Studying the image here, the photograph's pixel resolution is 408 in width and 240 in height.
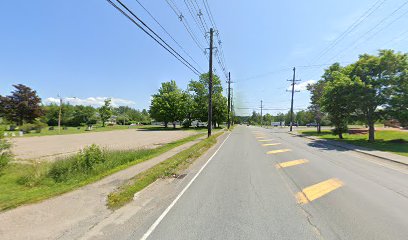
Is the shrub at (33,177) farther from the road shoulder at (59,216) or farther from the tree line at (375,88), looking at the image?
the tree line at (375,88)

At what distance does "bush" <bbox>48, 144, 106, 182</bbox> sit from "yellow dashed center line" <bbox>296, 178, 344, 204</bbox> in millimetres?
8877

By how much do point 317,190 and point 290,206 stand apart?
1900 millimetres

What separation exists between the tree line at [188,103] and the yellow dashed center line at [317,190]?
187 feet

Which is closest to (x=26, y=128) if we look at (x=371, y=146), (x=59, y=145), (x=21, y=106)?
(x=21, y=106)

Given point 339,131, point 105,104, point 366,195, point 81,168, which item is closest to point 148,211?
point 366,195

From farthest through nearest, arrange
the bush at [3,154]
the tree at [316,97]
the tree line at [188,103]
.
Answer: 1. the tree line at [188,103]
2. the tree at [316,97]
3. the bush at [3,154]

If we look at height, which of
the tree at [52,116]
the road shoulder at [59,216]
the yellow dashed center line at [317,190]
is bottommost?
the road shoulder at [59,216]

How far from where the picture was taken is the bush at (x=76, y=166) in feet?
36.7

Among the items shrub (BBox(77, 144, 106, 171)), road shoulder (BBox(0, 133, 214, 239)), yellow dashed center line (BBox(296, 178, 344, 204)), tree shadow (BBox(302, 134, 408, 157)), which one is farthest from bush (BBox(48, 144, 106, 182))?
tree shadow (BBox(302, 134, 408, 157))

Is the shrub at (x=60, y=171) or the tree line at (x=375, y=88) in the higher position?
the tree line at (x=375, y=88)

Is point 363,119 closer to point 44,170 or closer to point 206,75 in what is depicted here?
point 44,170

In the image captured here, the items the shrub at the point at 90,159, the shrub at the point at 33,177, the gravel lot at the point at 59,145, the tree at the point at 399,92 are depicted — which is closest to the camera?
the shrub at the point at 33,177

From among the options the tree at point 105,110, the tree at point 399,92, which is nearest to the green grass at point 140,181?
the tree at point 399,92

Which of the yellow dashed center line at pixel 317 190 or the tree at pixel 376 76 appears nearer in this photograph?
the yellow dashed center line at pixel 317 190
